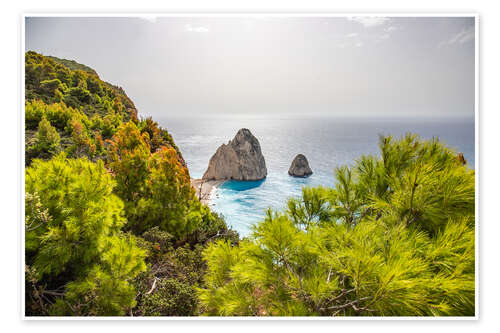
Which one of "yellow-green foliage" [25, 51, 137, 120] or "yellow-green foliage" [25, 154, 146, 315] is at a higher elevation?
"yellow-green foliage" [25, 51, 137, 120]

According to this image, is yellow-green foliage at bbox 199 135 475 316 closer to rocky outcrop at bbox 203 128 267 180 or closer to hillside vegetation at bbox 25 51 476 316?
hillside vegetation at bbox 25 51 476 316

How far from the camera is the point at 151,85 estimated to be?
97.3 inches

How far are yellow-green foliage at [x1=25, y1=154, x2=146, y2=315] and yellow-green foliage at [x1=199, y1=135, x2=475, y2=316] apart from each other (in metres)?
0.72

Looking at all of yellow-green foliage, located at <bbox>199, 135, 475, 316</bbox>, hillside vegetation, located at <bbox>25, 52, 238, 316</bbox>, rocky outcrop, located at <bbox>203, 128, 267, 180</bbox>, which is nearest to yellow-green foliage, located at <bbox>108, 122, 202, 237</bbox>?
hillside vegetation, located at <bbox>25, 52, 238, 316</bbox>

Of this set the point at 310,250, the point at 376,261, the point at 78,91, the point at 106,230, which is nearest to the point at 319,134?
the point at 310,250

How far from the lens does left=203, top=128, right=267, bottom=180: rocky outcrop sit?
1975 centimetres

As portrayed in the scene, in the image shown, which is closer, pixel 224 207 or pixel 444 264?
pixel 444 264

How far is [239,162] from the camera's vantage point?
20062mm

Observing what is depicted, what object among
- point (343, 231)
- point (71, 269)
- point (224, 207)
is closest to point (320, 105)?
point (343, 231)

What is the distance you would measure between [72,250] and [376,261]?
6.33 feet

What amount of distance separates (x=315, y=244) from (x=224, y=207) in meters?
12.6

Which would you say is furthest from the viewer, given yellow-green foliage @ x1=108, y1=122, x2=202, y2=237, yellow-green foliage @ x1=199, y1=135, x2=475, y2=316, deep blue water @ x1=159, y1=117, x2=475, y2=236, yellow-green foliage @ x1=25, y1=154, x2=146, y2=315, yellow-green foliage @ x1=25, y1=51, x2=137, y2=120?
yellow-green foliage @ x1=25, y1=51, x2=137, y2=120
